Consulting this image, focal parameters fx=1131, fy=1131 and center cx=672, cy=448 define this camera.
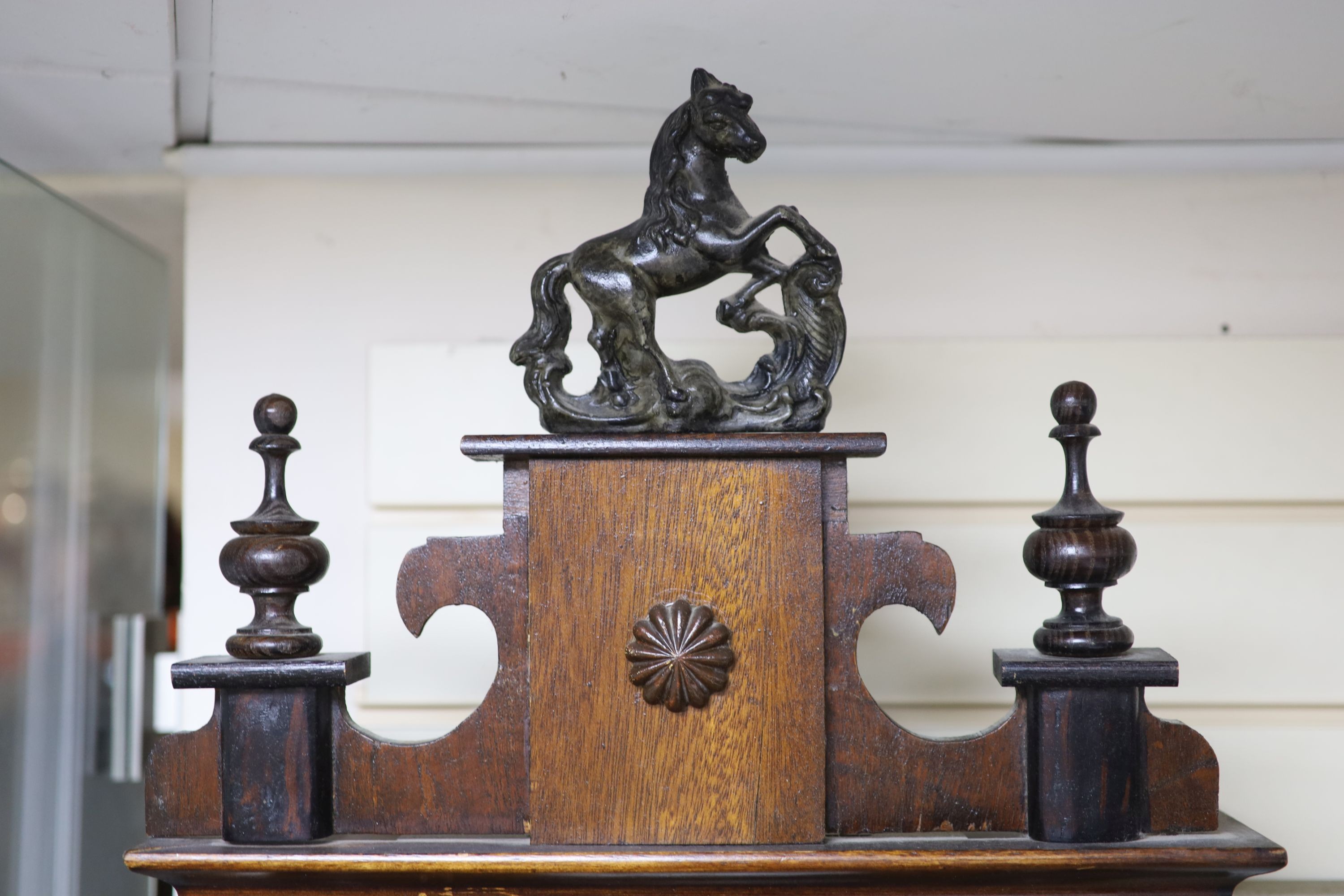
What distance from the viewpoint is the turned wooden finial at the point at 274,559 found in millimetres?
803

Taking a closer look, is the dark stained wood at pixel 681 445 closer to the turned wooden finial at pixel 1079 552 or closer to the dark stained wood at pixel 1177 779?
the turned wooden finial at pixel 1079 552

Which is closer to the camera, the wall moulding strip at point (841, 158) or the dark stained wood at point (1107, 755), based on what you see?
the dark stained wood at point (1107, 755)

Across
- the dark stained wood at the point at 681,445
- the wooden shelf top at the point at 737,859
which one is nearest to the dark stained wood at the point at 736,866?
the wooden shelf top at the point at 737,859

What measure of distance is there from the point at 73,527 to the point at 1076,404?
3.50 feet

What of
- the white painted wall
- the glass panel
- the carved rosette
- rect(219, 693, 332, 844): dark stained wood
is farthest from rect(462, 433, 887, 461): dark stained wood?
the glass panel

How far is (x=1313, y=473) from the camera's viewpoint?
3.70ft

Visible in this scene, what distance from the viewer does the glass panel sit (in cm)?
114

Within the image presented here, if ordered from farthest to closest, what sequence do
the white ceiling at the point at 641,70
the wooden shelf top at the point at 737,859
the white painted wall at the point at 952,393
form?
the white painted wall at the point at 952,393, the white ceiling at the point at 641,70, the wooden shelf top at the point at 737,859

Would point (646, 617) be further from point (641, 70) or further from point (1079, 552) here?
point (641, 70)

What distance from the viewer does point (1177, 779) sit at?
2.62ft

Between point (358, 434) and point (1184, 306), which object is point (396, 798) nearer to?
point (358, 434)

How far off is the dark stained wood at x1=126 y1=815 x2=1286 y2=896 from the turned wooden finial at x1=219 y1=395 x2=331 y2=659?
14cm

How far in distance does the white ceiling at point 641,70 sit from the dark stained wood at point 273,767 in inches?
21.1

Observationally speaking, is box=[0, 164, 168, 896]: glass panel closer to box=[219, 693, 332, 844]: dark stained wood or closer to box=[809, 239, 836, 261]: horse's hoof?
box=[219, 693, 332, 844]: dark stained wood
